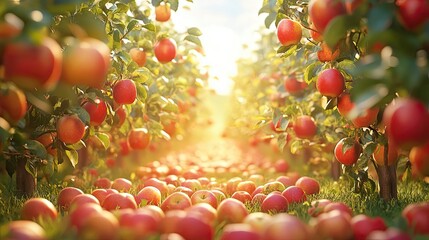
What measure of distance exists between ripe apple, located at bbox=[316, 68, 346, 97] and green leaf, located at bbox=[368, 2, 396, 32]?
42.5 inches

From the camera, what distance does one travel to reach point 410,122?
209 cm

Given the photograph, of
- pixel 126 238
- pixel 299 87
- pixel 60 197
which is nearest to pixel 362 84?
pixel 126 238

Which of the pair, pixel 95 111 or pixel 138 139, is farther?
pixel 138 139

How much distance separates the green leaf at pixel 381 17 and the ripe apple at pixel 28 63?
1457 millimetres

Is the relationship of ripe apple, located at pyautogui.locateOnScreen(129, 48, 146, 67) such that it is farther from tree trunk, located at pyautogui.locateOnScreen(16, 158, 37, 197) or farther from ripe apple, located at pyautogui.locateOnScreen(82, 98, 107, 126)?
tree trunk, located at pyautogui.locateOnScreen(16, 158, 37, 197)

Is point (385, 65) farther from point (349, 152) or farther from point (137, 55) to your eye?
point (137, 55)

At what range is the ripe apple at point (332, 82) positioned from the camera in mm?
3338

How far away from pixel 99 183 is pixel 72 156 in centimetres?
110

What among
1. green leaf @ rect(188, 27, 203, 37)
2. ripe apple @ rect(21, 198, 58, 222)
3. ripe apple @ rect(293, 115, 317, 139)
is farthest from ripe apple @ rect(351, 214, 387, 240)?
green leaf @ rect(188, 27, 203, 37)

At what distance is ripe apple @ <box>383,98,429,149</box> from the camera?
2.08 m

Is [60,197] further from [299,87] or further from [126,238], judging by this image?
[299,87]

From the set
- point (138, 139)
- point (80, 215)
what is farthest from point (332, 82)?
point (138, 139)

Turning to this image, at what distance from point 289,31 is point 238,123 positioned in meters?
1.69

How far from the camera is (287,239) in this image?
2143 millimetres
